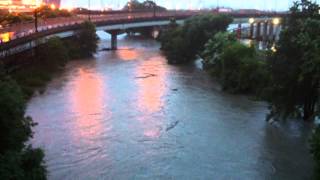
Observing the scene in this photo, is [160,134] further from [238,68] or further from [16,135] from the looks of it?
[238,68]

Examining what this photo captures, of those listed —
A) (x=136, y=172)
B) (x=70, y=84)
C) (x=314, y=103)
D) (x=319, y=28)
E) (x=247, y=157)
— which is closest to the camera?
(x=136, y=172)

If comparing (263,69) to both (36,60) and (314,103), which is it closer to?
(314,103)

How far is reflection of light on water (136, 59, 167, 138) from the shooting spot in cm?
3668

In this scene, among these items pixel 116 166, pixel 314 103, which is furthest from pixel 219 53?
pixel 116 166

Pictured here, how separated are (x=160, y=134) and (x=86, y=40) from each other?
45769mm

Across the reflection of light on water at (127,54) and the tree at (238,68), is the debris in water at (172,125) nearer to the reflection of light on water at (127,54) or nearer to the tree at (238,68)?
Answer: the tree at (238,68)

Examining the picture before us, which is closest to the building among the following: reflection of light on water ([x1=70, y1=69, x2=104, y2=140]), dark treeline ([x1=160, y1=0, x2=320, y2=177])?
reflection of light on water ([x1=70, y1=69, x2=104, y2=140])

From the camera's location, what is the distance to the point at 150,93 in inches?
1916

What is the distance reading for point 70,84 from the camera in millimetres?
53219

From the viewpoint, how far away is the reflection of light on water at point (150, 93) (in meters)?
36.7

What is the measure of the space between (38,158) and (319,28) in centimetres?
1912

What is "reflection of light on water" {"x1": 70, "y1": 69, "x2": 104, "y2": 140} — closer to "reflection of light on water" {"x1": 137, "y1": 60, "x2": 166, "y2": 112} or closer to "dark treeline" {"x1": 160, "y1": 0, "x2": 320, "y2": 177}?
"reflection of light on water" {"x1": 137, "y1": 60, "x2": 166, "y2": 112}

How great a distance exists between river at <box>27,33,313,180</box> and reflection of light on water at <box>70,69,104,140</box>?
0.06m

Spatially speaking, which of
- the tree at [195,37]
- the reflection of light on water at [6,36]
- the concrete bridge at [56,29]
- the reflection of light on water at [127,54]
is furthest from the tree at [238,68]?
the reflection of light on water at [127,54]
